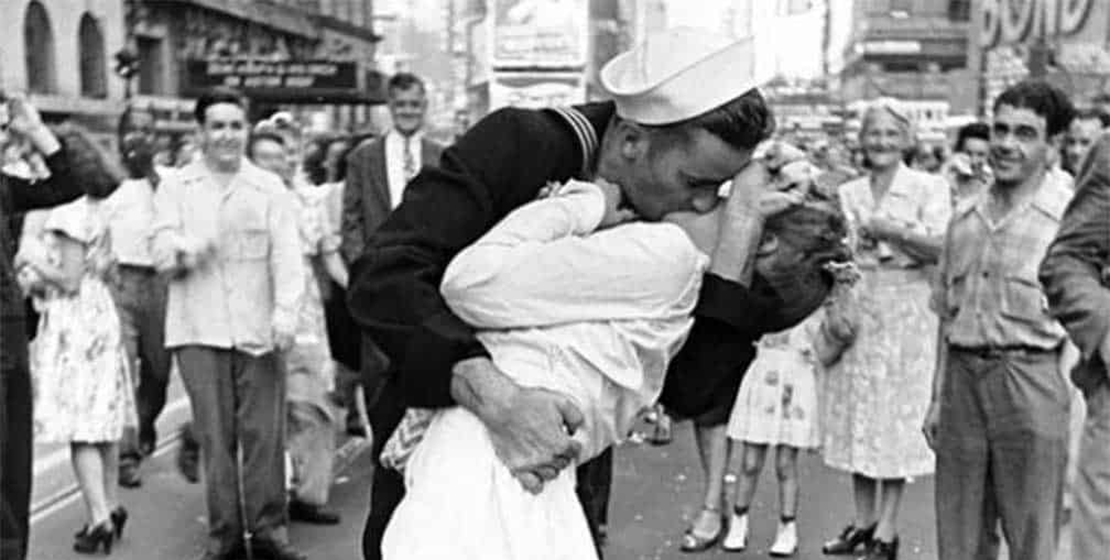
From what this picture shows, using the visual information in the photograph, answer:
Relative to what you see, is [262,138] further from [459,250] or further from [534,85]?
[534,85]

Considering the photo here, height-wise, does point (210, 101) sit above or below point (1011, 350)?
above

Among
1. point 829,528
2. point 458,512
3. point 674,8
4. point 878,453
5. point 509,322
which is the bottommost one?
point 829,528

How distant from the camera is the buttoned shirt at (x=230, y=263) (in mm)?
5402

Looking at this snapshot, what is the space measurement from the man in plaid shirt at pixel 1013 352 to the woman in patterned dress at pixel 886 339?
1298mm

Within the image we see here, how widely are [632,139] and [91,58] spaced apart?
1867cm

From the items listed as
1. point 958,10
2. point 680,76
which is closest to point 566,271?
point 680,76

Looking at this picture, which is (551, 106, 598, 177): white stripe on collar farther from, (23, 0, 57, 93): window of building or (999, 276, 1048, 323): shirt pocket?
(23, 0, 57, 93): window of building

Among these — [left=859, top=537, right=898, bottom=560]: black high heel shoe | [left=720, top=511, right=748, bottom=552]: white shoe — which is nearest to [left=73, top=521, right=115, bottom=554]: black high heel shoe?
[left=720, top=511, right=748, bottom=552]: white shoe

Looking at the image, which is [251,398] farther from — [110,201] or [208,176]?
[110,201]

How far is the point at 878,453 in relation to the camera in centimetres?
584

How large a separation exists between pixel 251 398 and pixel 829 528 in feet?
9.23

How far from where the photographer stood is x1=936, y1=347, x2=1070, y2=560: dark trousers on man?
4.21 m

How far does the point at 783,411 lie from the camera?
594 cm

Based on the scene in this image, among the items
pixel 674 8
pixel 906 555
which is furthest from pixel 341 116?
pixel 674 8
